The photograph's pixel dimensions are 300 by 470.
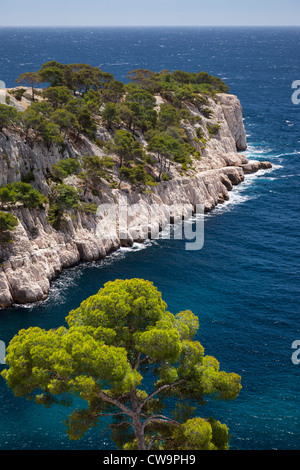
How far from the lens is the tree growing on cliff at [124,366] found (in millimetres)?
28797

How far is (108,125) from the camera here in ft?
305

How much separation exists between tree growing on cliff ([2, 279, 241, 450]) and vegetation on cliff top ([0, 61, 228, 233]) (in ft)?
118

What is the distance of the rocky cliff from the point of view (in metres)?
59.3

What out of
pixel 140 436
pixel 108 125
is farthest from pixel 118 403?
pixel 108 125

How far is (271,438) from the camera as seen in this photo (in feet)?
130

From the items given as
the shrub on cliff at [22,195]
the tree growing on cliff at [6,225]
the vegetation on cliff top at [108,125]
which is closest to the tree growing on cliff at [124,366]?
the tree growing on cliff at [6,225]

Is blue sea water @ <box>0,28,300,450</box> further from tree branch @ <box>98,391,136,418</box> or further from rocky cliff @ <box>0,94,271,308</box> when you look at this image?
tree branch @ <box>98,391,136,418</box>

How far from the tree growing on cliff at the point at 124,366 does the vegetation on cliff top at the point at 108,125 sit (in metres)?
35.9

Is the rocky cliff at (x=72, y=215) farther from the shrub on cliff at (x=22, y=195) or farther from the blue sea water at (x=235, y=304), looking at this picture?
the blue sea water at (x=235, y=304)

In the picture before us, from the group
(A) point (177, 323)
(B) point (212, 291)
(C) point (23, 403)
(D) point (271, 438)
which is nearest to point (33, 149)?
(B) point (212, 291)

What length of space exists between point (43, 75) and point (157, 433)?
82.7 metres

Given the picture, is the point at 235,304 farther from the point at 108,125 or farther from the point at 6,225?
the point at 108,125

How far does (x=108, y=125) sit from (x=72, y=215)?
3125cm

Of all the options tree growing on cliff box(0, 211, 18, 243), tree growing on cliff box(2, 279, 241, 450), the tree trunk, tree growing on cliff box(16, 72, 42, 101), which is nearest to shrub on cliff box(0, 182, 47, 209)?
tree growing on cliff box(0, 211, 18, 243)
